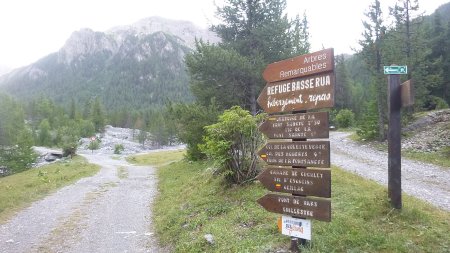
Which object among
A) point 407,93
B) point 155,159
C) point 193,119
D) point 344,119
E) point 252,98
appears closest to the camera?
point 407,93

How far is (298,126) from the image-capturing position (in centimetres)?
685

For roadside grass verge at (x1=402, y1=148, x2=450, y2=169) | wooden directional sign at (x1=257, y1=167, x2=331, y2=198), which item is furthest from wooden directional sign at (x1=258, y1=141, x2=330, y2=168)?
roadside grass verge at (x1=402, y1=148, x2=450, y2=169)

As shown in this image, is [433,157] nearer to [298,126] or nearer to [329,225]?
[329,225]

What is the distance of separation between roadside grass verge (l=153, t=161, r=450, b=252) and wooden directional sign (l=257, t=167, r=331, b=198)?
1110 mm

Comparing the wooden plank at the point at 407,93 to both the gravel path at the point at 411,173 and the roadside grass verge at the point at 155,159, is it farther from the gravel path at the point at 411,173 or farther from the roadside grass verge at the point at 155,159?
the roadside grass verge at the point at 155,159

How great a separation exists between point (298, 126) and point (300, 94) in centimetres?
62

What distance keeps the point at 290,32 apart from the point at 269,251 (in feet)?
60.4

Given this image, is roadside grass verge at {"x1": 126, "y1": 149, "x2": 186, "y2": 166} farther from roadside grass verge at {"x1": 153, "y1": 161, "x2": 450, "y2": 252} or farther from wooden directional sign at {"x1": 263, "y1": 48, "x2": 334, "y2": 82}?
wooden directional sign at {"x1": 263, "y1": 48, "x2": 334, "y2": 82}

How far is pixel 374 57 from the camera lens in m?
32.1

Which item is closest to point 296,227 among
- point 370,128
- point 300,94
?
point 300,94

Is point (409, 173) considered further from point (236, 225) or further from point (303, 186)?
point (303, 186)

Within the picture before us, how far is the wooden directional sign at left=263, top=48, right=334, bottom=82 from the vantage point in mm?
6398

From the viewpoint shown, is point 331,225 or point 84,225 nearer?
point 331,225

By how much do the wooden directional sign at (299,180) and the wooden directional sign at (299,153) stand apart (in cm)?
14
